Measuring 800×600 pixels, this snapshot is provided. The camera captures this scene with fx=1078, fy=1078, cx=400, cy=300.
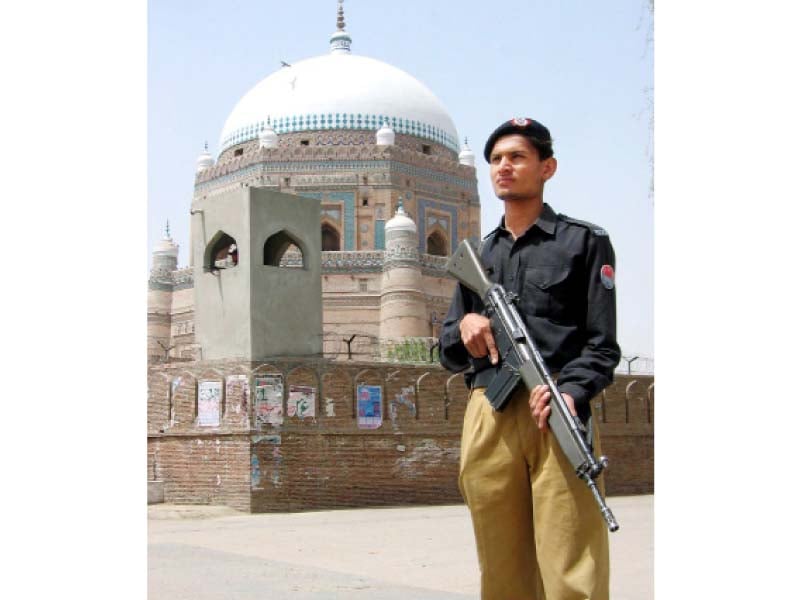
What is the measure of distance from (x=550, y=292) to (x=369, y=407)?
34.7 ft

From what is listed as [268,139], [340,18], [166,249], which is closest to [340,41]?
[340,18]

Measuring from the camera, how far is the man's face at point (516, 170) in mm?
2742

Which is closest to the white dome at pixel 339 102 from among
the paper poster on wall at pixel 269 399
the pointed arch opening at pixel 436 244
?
the pointed arch opening at pixel 436 244

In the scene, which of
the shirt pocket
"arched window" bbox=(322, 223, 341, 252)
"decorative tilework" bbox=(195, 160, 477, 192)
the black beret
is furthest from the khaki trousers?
"arched window" bbox=(322, 223, 341, 252)

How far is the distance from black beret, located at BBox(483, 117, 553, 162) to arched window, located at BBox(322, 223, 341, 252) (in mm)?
28264

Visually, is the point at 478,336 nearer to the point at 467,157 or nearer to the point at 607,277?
the point at 607,277

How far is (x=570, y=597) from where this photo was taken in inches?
97.7

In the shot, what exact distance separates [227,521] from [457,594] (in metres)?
6.64

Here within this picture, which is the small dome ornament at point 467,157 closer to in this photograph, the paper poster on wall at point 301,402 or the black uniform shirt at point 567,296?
the paper poster on wall at point 301,402

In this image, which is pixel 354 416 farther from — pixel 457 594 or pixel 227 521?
pixel 457 594

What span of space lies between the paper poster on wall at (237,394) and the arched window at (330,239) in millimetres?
18624

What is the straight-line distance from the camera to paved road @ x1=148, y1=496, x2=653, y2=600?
5.03 metres

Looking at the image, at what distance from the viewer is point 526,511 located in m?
2.66
